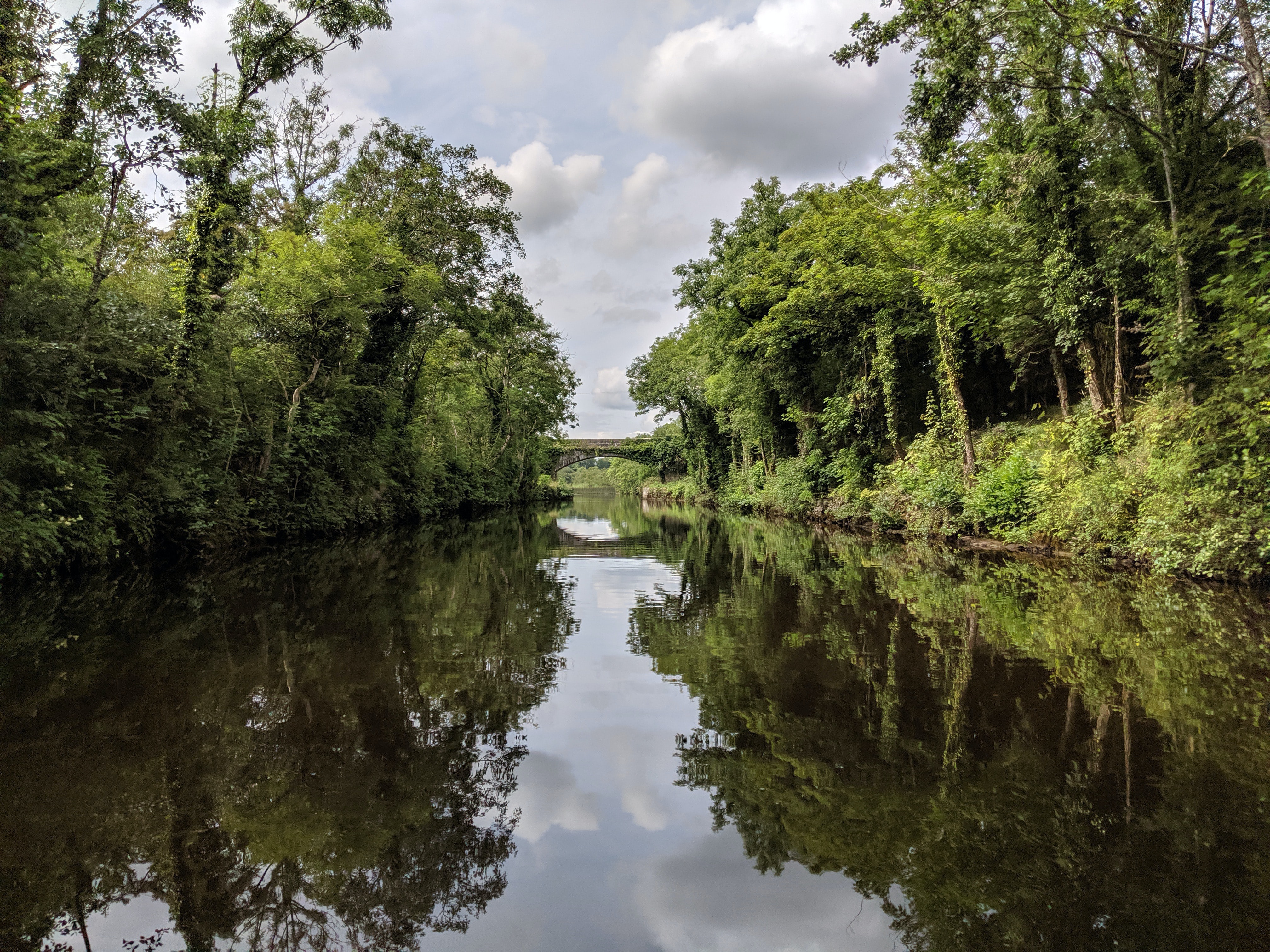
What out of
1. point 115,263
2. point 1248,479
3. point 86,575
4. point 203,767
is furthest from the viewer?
point 115,263

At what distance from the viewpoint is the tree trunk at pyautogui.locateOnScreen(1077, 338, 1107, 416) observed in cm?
1232

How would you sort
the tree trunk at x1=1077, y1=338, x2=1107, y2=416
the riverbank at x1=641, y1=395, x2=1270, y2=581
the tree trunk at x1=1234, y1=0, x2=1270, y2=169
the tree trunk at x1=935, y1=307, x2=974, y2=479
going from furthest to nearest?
the tree trunk at x1=935, y1=307, x2=974, y2=479, the tree trunk at x1=1077, y1=338, x2=1107, y2=416, the riverbank at x1=641, y1=395, x2=1270, y2=581, the tree trunk at x1=1234, y1=0, x2=1270, y2=169

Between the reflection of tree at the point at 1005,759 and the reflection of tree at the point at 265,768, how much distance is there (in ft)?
4.71

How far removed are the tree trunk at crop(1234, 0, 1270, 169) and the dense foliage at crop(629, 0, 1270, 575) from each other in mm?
27

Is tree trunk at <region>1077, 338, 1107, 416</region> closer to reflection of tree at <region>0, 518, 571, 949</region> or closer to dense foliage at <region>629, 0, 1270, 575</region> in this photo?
dense foliage at <region>629, 0, 1270, 575</region>

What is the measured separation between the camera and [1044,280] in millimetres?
12766

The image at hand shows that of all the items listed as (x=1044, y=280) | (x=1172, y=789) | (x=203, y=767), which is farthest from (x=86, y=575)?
(x=1044, y=280)

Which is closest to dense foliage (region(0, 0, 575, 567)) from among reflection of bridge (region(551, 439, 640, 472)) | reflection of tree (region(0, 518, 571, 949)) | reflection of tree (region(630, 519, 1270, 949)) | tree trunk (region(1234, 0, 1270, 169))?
reflection of tree (region(0, 518, 571, 949))

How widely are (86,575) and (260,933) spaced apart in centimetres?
1113

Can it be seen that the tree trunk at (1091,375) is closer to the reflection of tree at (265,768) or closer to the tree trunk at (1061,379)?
the tree trunk at (1061,379)

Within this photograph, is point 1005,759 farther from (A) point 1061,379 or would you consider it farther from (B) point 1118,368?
(A) point 1061,379

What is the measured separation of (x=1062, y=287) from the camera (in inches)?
476

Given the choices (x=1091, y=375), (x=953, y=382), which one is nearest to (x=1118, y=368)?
(x=1091, y=375)

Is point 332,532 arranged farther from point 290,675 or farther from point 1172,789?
point 1172,789
